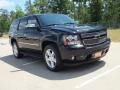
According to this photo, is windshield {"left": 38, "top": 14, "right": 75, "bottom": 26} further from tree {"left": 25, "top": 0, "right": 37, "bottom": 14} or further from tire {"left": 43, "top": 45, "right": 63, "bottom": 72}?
tree {"left": 25, "top": 0, "right": 37, "bottom": 14}

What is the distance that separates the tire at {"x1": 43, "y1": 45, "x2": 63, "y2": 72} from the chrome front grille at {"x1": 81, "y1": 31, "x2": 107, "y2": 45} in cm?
92

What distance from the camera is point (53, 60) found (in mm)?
8141

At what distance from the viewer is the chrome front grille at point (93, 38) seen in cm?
760

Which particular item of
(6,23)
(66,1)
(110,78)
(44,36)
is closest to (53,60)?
(44,36)

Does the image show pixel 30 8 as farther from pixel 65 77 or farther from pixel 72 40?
pixel 65 77

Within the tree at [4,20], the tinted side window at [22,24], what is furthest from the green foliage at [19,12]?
the tinted side window at [22,24]

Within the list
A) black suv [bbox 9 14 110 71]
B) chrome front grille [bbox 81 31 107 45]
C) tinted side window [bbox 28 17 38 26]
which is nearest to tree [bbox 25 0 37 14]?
tinted side window [bbox 28 17 38 26]

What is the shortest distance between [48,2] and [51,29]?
50.7 metres

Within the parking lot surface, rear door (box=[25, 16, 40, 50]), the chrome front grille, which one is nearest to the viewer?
the parking lot surface

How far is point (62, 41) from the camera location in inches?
298

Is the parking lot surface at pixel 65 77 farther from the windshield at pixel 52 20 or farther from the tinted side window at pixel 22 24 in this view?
the tinted side window at pixel 22 24

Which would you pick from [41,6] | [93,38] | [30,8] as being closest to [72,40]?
[93,38]

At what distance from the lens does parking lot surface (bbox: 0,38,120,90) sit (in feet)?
21.6

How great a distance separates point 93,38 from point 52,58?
1.39 meters
